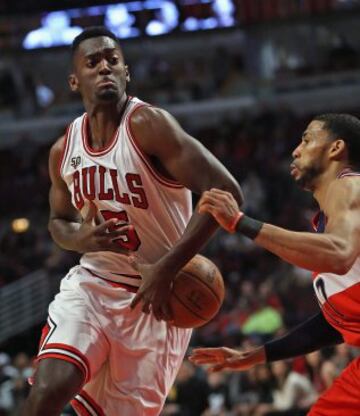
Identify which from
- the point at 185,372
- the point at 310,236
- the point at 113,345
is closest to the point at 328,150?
the point at 310,236

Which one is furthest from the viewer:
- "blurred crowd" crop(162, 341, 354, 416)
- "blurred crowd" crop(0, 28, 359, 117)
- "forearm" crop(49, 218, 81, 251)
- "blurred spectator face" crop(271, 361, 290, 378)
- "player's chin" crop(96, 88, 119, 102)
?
"blurred crowd" crop(0, 28, 359, 117)

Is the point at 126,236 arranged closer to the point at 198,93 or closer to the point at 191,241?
the point at 191,241

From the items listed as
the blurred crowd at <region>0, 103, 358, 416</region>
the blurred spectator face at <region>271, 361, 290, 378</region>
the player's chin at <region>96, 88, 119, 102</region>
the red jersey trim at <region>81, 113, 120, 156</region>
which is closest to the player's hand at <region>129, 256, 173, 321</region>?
the red jersey trim at <region>81, 113, 120, 156</region>

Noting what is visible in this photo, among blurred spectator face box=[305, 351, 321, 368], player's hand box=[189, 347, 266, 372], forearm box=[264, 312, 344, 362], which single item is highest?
forearm box=[264, 312, 344, 362]

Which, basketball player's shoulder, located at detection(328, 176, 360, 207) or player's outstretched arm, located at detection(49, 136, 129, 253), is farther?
player's outstretched arm, located at detection(49, 136, 129, 253)

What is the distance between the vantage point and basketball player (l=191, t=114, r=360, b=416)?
12.0 ft

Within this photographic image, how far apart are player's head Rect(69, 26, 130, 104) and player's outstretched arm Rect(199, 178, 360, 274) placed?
114 cm

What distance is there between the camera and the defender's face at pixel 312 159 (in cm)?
419

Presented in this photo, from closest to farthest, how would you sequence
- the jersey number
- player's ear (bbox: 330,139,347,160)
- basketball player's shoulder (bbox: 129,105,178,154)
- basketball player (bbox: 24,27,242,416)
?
player's ear (bbox: 330,139,347,160)
basketball player (bbox: 24,27,242,416)
basketball player's shoulder (bbox: 129,105,178,154)
the jersey number

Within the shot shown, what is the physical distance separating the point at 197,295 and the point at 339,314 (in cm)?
70

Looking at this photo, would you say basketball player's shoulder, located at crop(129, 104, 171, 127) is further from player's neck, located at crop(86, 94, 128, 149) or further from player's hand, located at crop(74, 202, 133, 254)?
player's hand, located at crop(74, 202, 133, 254)

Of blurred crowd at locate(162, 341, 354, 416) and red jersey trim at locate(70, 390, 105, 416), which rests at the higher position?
red jersey trim at locate(70, 390, 105, 416)

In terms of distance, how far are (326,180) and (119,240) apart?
3.55 feet

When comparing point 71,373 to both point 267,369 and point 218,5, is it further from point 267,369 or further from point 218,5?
point 218,5
